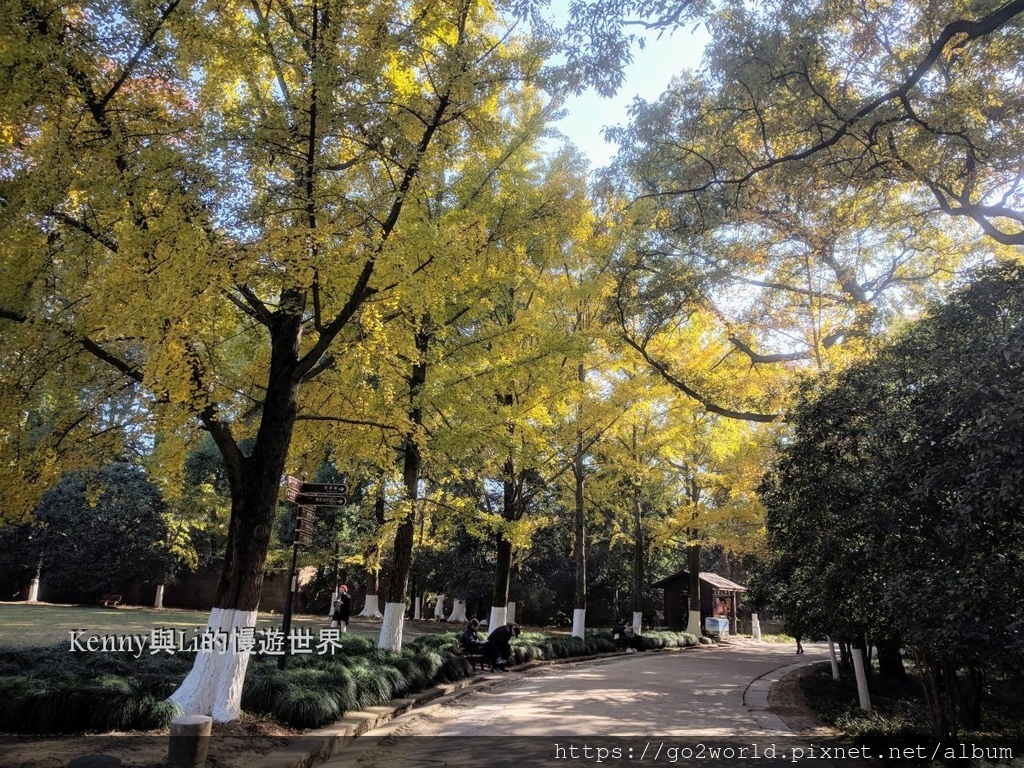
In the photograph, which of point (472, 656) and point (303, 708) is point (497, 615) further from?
point (303, 708)

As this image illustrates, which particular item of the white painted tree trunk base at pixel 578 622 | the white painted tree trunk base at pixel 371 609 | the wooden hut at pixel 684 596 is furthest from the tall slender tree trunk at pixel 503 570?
the wooden hut at pixel 684 596

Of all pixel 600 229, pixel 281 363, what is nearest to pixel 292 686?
pixel 281 363

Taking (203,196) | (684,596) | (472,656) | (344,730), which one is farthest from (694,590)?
(203,196)

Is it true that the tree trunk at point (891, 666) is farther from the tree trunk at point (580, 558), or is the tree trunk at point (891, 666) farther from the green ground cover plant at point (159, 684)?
the green ground cover plant at point (159, 684)

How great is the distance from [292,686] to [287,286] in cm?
424

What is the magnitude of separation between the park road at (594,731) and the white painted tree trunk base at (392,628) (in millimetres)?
1618

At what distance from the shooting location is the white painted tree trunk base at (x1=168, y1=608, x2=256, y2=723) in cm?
591

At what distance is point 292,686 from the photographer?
666cm

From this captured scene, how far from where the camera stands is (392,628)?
426 inches

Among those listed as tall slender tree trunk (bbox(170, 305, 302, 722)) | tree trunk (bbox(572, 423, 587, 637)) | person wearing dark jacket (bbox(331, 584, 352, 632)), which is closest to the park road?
tall slender tree trunk (bbox(170, 305, 302, 722))

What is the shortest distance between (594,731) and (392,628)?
4.58 meters

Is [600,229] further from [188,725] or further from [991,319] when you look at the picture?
[188,725]

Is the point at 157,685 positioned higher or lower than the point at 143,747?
higher

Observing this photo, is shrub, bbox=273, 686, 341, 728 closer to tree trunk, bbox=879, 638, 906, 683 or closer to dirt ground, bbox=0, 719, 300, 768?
dirt ground, bbox=0, 719, 300, 768
